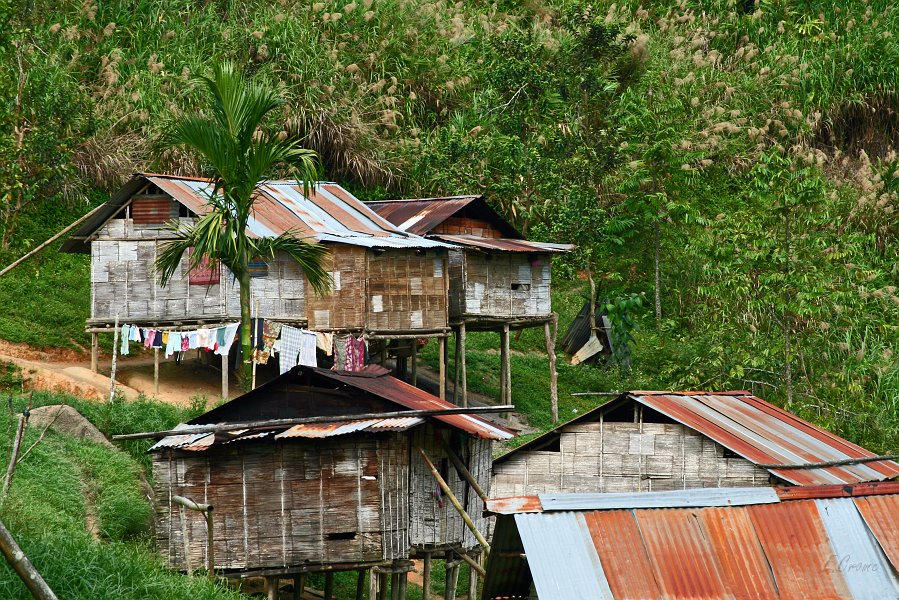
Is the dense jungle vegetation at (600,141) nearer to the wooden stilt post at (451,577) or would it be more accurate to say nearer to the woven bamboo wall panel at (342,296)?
the woven bamboo wall panel at (342,296)

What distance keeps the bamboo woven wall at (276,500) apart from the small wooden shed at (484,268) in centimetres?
889

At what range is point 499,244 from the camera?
24.3 metres

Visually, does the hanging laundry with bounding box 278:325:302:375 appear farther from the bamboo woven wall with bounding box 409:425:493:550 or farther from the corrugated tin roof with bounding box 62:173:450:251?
the bamboo woven wall with bounding box 409:425:493:550

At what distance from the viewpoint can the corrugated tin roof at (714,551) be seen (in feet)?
30.1

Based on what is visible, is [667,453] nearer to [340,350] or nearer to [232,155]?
[232,155]

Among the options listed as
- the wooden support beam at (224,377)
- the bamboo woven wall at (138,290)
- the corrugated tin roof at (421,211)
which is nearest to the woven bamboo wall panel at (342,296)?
the bamboo woven wall at (138,290)

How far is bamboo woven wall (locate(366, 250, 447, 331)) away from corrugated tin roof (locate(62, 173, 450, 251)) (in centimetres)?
33

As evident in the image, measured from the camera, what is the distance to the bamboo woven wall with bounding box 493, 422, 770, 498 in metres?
15.1

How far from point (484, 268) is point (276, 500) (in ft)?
34.8

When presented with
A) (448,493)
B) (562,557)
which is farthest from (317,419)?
(562,557)

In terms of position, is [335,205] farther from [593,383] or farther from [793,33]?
[793,33]

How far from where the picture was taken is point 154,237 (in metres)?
21.4

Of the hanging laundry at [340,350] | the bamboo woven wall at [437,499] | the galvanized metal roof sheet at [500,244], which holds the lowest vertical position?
the bamboo woven wall at [437,499]

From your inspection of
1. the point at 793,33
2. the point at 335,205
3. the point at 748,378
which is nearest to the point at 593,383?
the point at 748,378
